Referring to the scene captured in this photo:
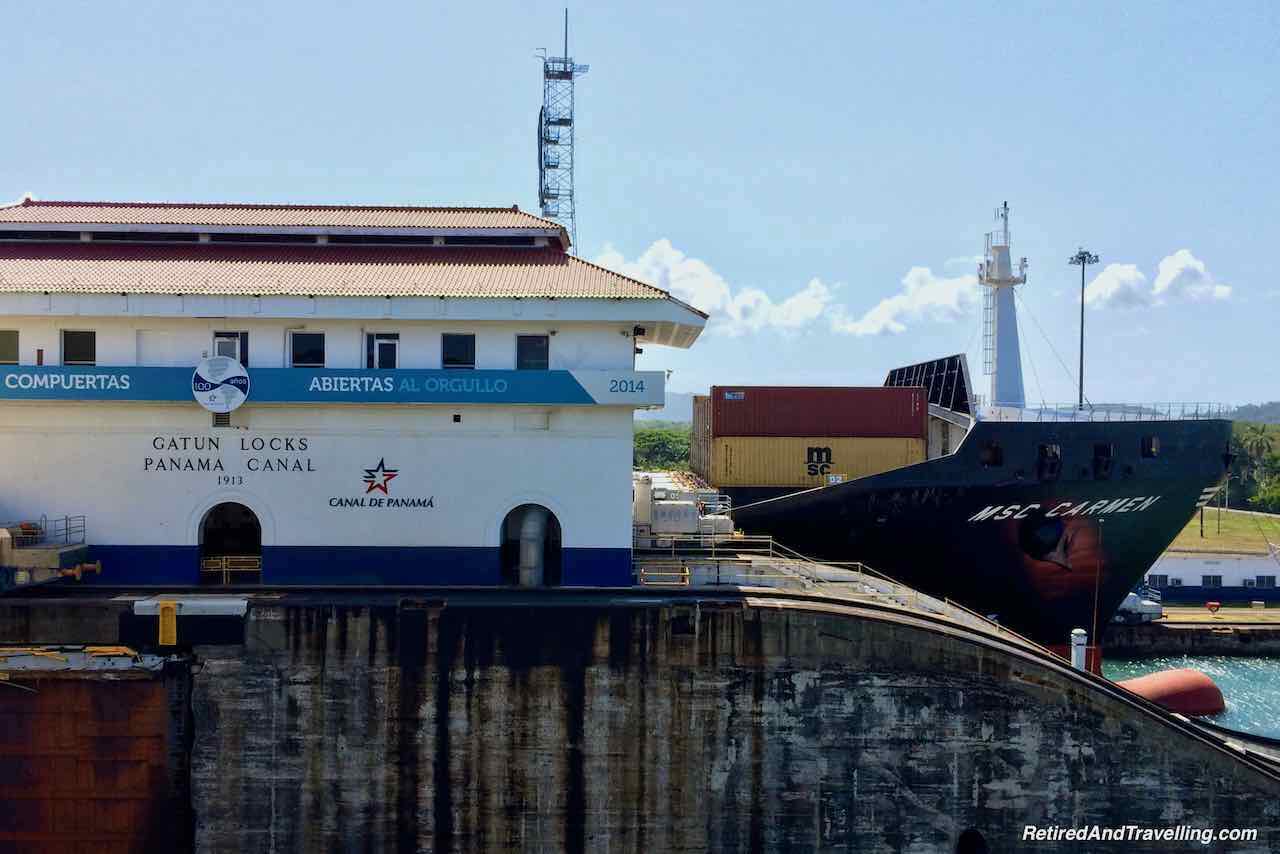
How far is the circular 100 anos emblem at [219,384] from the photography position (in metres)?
16.0

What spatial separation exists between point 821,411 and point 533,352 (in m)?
10.6

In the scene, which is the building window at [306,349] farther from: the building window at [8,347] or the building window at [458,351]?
the building window at [8,347]

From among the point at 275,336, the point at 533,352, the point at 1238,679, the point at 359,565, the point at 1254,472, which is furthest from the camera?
the point at 1254,472

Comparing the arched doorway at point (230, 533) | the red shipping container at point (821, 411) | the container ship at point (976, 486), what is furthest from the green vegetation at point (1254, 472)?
the arched doorway at point (230, 533)

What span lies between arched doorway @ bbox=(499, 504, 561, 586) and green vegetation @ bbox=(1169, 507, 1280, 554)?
128 feet

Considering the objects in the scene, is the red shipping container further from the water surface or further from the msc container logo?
the water surface

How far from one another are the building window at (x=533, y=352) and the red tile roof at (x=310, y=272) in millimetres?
983

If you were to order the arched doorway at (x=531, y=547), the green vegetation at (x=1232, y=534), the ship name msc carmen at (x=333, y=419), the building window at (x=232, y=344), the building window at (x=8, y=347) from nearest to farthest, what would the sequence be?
the ship name msc carmen at (x=333, y=419) → the arched doorway at (x=531, y=547) → the building window at (x=232, y=344) → the building window at (x=8, y=347) → the green vegetation at (x=1232, y=534)

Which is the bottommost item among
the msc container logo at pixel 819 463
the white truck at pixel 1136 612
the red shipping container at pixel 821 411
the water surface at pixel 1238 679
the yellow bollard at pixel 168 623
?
the water surface at pixel 1238 679

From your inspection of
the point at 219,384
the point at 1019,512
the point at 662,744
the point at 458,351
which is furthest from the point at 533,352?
the point at 1019,512

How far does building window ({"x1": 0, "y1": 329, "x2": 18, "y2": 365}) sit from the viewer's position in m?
16.9

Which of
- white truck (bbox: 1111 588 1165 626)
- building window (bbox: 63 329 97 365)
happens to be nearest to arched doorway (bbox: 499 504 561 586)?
building window (bbox: 63 329 97 365)

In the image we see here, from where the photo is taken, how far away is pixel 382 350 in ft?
55.4

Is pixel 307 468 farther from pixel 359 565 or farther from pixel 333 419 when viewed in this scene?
pixel 359 565
